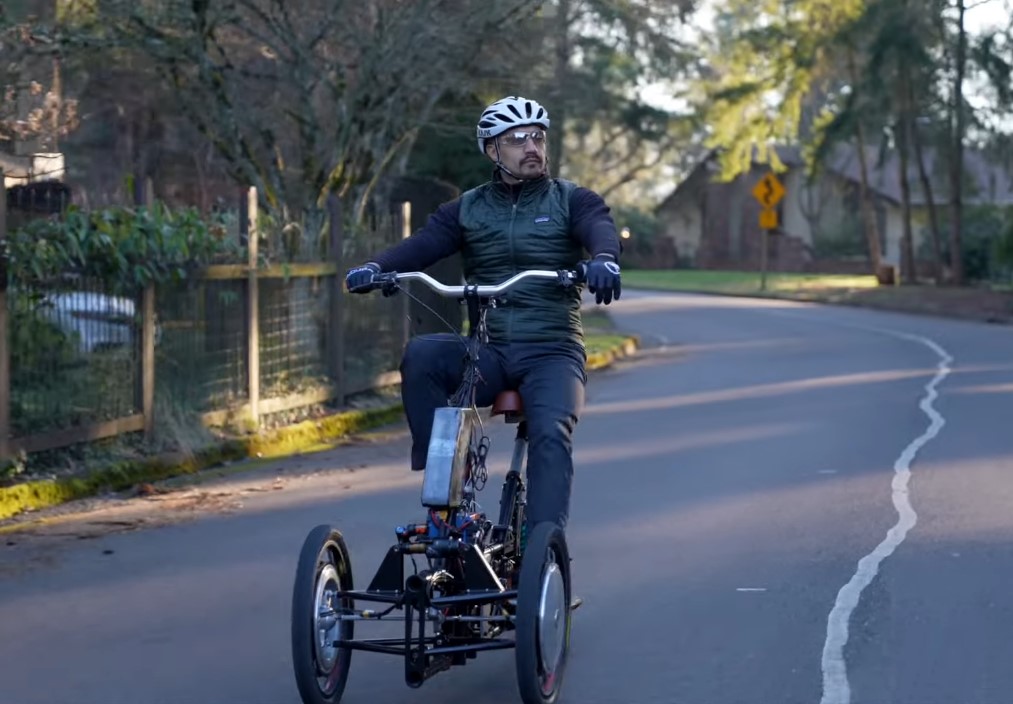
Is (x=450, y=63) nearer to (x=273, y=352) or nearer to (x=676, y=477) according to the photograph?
(x=273, y=352)

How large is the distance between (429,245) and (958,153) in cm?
3600

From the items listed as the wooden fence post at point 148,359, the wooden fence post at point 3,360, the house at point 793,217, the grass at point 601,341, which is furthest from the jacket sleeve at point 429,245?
the house at point 793,217

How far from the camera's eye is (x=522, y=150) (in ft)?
19.8

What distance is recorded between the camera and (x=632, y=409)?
1566 centimetres

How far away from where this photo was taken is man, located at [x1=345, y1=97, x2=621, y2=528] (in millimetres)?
5852

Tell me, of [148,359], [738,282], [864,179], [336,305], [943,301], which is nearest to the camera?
[148,359]

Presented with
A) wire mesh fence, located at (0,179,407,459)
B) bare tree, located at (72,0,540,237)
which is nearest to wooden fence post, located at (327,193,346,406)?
wire mesh fence, located at (0,179,407,459)

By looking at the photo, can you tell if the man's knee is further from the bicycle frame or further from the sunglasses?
the sunglasses

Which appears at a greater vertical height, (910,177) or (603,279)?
(910,177)

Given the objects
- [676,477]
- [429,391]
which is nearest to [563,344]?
[429,391]

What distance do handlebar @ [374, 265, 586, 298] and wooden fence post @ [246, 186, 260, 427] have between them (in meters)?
7.73

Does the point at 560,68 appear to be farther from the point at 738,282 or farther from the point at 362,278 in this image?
the point at 738,282

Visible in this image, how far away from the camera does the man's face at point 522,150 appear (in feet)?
19.7

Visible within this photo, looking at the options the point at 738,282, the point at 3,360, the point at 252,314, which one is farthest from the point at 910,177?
the point at 3,360
